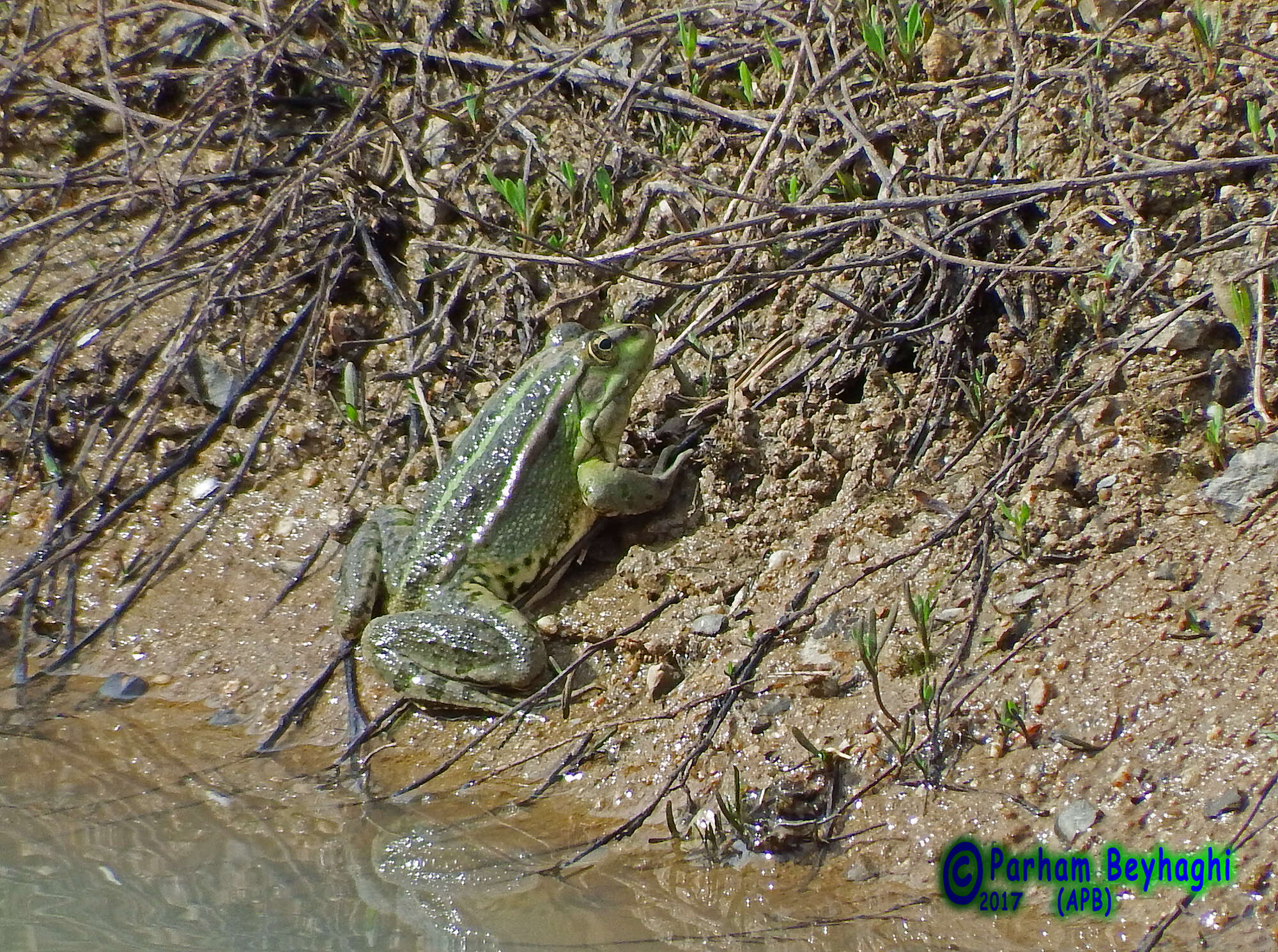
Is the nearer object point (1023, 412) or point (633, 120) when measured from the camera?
point (1023, 412)

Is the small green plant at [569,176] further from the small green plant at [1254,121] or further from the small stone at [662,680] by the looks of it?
the small green plant at [1254,121]

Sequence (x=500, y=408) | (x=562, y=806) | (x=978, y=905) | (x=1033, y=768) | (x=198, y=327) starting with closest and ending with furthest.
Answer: (x=978, y=905) → (x=1033, y=768) → (x=562, y=806) → (x=500, y=408) → (x=198, y=327)

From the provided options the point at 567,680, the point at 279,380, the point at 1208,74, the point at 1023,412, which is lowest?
the point at 567,680

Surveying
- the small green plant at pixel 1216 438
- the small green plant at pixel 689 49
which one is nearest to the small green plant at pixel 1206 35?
the small green plant at pixel 1216 438

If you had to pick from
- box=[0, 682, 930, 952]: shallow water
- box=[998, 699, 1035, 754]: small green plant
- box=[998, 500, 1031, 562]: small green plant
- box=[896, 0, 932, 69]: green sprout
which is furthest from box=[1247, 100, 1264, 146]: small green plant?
box=[0, 682, 930, 952]: shallow water

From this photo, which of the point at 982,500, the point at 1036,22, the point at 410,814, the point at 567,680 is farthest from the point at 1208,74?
the point at 410,814

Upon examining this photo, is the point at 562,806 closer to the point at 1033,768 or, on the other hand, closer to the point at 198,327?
the point at 1033,768

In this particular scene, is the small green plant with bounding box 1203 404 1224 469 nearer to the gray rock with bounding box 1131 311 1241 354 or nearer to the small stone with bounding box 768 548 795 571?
the gray rock with bounding box 1131 311 1241 354
